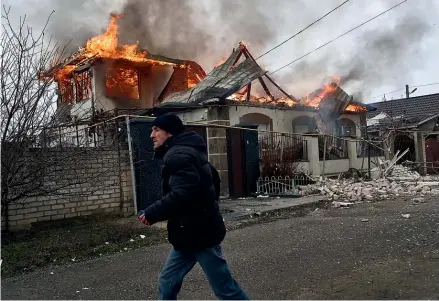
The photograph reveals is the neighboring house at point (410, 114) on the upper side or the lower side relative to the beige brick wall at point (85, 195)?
upper

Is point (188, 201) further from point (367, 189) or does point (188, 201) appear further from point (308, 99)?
point (308, 99)

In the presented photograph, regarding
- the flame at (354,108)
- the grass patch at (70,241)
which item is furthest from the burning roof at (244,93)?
the grass patch at (70,241)

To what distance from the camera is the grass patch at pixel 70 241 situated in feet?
17.0

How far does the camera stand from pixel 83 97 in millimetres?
17578

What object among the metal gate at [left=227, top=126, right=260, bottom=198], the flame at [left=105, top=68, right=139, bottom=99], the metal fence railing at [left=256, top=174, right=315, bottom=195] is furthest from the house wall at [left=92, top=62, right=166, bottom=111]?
the metal fence railing at [left=256, top=174, right=315, bottom=195]

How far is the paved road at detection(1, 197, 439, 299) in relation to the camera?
3743mm

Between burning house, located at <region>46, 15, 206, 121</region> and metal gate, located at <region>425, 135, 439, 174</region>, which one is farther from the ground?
burning house, located at <region>46, 15, 206, 121</region>

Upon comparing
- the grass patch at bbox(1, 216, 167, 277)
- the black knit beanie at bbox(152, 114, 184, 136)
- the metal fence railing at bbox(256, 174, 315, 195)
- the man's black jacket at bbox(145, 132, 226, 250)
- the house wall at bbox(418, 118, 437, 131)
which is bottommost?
the grass patch at bbox(1, 216, 167, 277)

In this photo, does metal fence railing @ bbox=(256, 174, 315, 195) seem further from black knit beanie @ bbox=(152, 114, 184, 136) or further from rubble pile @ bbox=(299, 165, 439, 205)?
black knit beanie @ bbox=(152, 114, 184, 136)

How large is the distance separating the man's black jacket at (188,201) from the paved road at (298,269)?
1.11 meters

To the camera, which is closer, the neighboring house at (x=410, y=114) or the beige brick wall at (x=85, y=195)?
the beige brick wall at (x=85, y=195)

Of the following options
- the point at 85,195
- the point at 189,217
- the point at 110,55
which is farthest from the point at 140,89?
the point at 189,217

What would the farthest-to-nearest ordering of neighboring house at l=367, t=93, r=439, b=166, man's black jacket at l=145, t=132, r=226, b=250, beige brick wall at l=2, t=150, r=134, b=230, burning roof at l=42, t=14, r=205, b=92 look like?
1. neighboring house at l=367, t=93, r=439, b=166
2. burning roof at l=42, t=14, r=205, b=92
3. beige brick wall at l=2, t=150, r=134, b=230
4. man's black jacket at l=145, t=132, r=226, b=250

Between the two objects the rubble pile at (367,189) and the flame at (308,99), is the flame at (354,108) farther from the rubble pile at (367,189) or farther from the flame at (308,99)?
the rubble pile at (367,189)
